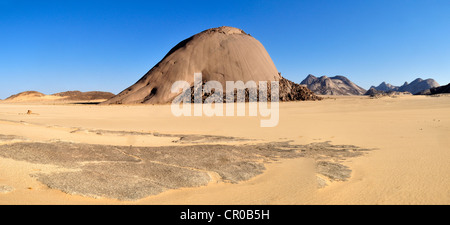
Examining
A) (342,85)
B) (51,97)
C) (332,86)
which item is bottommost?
(51,97)

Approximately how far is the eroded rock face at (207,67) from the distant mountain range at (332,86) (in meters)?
50.4

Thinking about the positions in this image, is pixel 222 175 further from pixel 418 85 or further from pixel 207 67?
pixel 418 85

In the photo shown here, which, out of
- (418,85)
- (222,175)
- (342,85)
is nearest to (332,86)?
(342,85)

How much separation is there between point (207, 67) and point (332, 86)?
6211cm

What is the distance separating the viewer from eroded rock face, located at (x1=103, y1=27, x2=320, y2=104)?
3469 centimetres

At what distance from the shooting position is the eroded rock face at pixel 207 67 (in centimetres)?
3469

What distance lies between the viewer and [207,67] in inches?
1453

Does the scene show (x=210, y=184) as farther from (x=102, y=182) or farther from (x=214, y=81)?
(x=214, y=81)

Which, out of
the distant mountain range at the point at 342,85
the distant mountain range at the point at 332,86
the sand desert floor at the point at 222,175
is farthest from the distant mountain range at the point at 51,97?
the sand desert floor at the point at 222,175

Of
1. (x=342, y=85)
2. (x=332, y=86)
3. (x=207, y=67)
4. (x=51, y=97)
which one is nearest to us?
(x=207, y=67)
